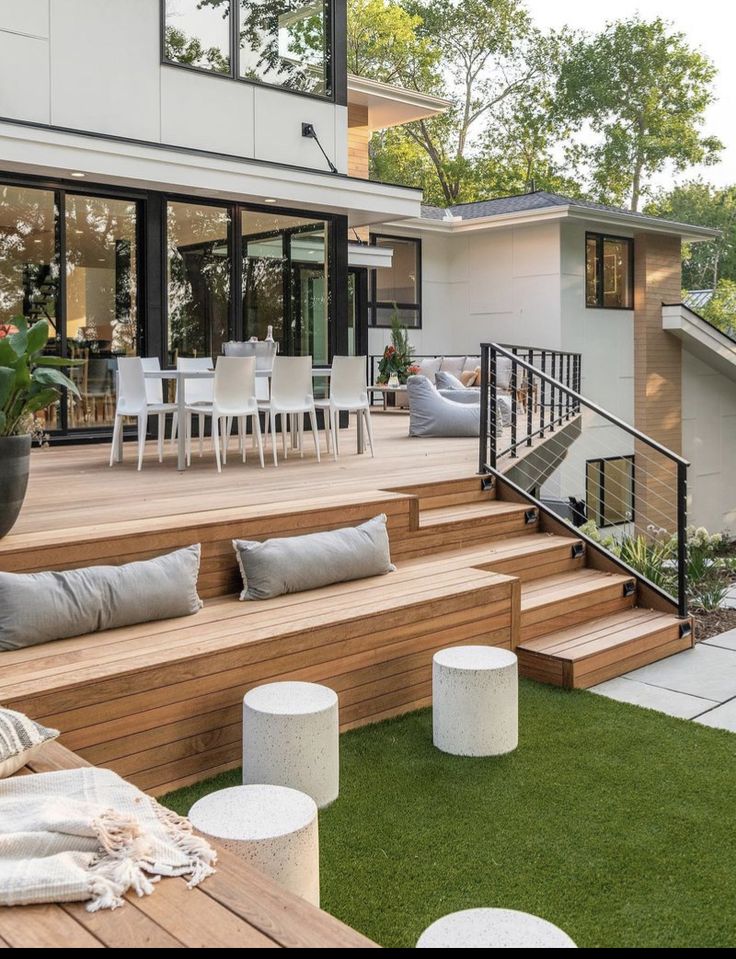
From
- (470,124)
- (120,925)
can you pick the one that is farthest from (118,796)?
(470,124)

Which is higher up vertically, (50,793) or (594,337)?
(594,337)

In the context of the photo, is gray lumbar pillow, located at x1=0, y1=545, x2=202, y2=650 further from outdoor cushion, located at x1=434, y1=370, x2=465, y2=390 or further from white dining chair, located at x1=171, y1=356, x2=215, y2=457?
outdoor cushion, located at x1=434, y1=370, x2=465, y2=390

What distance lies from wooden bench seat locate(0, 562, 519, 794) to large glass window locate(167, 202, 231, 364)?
206 inches

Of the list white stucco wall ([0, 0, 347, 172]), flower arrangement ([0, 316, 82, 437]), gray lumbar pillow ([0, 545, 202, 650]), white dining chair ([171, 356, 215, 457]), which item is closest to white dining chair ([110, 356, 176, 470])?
white dining chair ([171, 356, 215, 457])

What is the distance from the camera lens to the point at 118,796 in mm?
2420

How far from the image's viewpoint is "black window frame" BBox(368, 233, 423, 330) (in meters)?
14.7

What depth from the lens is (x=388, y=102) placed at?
45.2 ft

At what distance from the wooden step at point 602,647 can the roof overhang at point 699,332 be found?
10.4 m

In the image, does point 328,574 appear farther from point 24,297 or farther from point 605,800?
point 24,297

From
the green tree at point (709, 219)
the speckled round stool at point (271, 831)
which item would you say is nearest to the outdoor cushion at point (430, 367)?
the speckled round stool at point (271, 831)

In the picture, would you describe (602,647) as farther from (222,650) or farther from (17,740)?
(17,740)

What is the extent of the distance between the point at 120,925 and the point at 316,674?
2143 mm

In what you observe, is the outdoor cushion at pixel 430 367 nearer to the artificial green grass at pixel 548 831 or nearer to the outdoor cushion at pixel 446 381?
the outdoor cushion at pixel 446 381

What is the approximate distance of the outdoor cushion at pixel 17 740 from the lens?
8.43 feet
